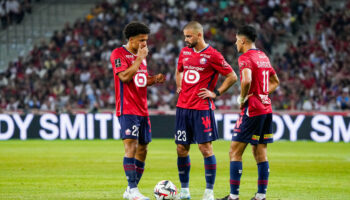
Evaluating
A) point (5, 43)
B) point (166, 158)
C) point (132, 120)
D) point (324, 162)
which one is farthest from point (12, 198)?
point (5, 43)

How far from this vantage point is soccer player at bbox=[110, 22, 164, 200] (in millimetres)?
9617

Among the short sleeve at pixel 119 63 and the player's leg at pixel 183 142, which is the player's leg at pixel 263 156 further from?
the short sleeve at pixel 119 63

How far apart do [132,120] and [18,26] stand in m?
26.6

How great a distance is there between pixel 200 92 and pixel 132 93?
1.02 metres

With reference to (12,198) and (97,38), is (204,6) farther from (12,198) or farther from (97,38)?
(12,198)

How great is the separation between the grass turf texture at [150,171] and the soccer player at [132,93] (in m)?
0.90

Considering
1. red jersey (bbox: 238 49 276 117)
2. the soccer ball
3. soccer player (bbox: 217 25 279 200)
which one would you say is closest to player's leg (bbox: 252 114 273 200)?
soccer player (bbox: 217 25 279 200)

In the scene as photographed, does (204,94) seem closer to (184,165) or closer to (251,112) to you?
(251,112)

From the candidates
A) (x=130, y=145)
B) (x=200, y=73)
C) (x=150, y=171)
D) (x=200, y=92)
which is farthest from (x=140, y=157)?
(x=150, y=171)

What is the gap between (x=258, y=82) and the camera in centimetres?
951

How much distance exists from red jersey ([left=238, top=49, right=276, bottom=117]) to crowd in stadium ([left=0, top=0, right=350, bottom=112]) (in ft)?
55.1

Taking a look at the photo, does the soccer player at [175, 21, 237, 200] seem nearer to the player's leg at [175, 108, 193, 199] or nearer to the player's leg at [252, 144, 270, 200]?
the player's leg at [175, 108, 193, 199]

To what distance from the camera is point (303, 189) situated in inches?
450

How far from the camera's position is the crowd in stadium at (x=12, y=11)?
34719 mm
